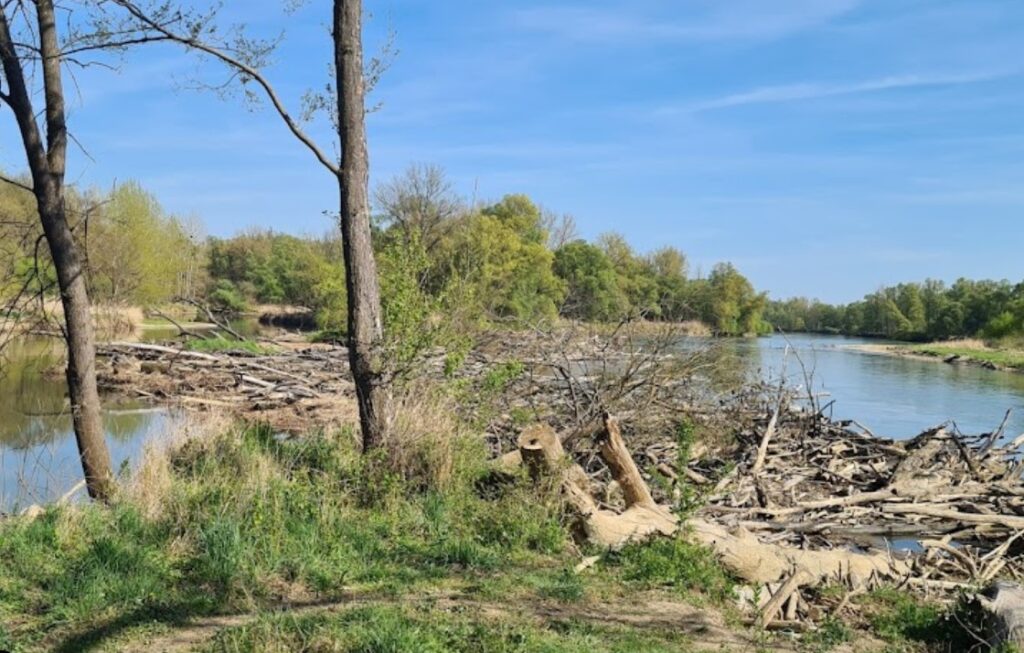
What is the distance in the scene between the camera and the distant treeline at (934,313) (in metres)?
72.4

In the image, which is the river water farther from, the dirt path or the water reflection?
the dirt path

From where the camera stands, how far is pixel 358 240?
8109 millimetres

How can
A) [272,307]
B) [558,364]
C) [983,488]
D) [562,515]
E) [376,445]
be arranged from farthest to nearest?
[272,307]
[558,364]
[983,488]
[376,445]
[562,515]

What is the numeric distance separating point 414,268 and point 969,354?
61.7 metres

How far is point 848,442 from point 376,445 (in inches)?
363

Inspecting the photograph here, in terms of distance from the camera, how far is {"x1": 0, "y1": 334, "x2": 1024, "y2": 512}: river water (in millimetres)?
9805

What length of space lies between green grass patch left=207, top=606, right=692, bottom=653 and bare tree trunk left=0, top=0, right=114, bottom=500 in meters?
4.11

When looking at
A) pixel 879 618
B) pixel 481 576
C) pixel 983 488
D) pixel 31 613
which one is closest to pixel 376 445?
pixel 481 576

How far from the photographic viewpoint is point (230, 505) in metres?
6.37

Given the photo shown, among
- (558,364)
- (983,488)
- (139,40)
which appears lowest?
(983,488)

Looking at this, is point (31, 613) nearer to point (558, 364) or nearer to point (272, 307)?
point (558, 364)

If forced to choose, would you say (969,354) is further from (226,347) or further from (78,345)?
(78,345)

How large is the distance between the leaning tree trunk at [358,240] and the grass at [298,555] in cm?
60

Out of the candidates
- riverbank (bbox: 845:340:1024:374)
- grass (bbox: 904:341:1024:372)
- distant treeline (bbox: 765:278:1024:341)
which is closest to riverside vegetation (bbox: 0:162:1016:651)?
riverbank (bbox: 845:340:1024:374)
